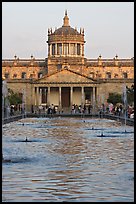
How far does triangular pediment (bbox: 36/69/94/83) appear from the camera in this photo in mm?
84375

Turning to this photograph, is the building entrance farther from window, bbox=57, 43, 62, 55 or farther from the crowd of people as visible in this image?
the crowd of people

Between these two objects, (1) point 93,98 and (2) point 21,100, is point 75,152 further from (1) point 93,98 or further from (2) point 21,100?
(1) point 93,98

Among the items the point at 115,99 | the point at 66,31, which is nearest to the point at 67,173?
the point at 115,99

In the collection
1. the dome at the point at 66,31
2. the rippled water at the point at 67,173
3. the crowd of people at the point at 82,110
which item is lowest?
the rippled water at the point at 67,173

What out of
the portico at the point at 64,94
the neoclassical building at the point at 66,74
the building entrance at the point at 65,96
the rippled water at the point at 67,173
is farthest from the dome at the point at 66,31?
the rippled water at the point at 67,173

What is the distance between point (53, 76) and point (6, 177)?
7246 centimetres

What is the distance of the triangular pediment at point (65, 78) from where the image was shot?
3322 inches

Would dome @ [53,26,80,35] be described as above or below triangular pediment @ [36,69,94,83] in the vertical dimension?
above

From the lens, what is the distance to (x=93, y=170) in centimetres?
1324

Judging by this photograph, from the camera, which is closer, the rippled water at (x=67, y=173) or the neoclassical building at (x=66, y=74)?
the rippled water at (x=67, y=173)

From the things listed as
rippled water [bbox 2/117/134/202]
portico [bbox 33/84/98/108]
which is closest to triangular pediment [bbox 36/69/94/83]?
portico [bbox 33/84/98/108]

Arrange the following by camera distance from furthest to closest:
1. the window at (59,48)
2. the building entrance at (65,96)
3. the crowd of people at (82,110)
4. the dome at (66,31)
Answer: the dome at (66,31)
the window at (59,48)
the building entrance at (65,96)
the crowd of people at (82,110)

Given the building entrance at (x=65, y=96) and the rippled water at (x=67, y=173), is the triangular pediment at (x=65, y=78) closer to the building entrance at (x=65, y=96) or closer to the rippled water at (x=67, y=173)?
the building entrance at (x=65, y=96)

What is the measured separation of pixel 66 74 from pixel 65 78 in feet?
1.90
